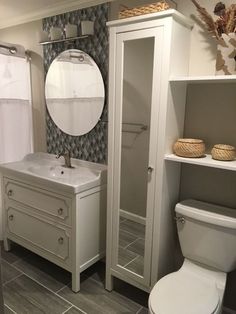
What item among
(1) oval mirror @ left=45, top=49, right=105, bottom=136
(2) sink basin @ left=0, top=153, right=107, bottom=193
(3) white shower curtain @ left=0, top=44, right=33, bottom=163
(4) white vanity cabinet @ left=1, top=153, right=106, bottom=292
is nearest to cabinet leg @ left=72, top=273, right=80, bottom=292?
(4) white vanity cabinet @ left=1, top=153, right=106, bottom=292

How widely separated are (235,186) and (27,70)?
217 centimetres

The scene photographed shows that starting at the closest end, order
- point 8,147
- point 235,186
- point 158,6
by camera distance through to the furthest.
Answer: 1. point 158,6
2. point 235,186
3. point 8,147

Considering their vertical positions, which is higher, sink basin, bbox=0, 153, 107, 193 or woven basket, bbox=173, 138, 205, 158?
woven basket, bbox=173, 138, 205, 158

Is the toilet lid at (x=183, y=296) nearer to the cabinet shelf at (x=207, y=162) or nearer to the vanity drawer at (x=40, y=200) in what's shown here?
the cabinet shelf at (x=207, y=162)

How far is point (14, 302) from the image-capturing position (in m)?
1.94

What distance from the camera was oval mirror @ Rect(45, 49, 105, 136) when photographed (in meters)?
2.24

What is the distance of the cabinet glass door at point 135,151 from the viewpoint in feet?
5.32

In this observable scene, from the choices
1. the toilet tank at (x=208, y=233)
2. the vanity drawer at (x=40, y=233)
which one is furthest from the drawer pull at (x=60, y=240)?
the toilet tank at (x=208, y=233)

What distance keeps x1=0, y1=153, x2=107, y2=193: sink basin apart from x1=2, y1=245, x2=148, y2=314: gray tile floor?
2.66ft

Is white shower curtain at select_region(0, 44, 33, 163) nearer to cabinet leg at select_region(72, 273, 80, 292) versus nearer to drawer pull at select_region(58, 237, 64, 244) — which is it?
drawer pull at select_region(58, 237, 64, 244)

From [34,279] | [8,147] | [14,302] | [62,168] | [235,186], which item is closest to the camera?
[235,186]

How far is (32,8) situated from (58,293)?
7.81ft

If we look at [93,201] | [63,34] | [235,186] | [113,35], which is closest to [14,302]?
[93,201]

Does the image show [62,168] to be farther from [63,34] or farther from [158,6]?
[158,6]
